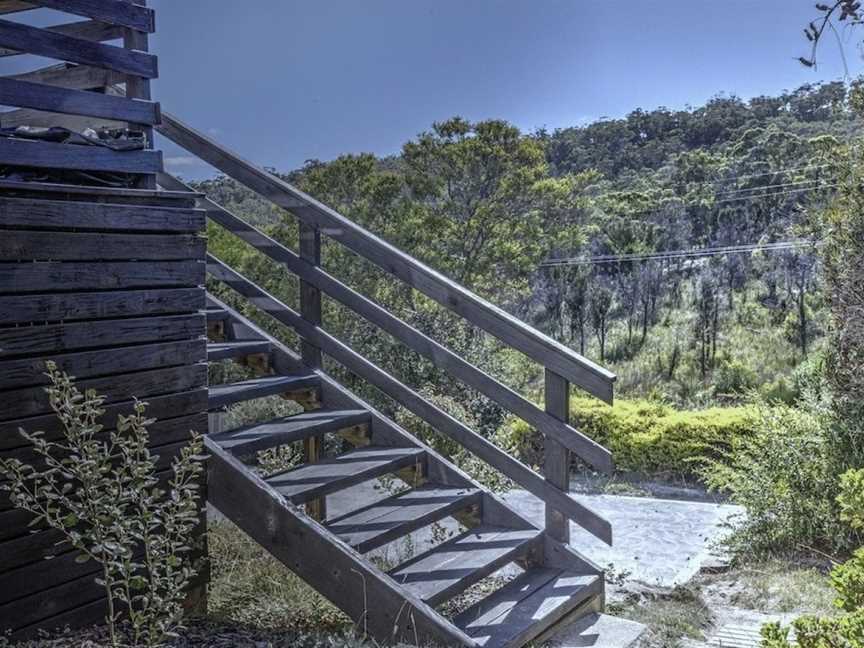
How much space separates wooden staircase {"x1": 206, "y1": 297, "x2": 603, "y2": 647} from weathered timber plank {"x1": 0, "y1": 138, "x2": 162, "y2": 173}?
107 centimetres

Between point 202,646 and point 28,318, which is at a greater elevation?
point 28,318

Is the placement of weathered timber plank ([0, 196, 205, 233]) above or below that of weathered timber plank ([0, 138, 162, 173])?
below

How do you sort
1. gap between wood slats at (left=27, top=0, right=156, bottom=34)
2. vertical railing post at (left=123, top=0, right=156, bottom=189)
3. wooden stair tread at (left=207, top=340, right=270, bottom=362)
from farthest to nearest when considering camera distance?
1. wooden stair tread at (left=207, top=340, right=270, bottom=362)
2. vertical railing post at (left=123, top=0, right=156, bottom=189)
3. gap between wood slats at (left=27, top=0, right=156, bottom=34)

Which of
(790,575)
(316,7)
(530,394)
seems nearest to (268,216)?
(316,7)

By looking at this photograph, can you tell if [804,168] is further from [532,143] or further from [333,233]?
[333,233]

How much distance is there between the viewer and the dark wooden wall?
8.84 ft

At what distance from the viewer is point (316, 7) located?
34.6ft

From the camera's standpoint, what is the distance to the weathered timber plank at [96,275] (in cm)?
271

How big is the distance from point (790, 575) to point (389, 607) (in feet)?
8.17

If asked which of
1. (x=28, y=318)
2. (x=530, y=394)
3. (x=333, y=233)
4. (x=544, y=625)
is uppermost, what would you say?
(x=333, y=233)

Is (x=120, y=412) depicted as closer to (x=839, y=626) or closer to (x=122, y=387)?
(x=122, y=387)

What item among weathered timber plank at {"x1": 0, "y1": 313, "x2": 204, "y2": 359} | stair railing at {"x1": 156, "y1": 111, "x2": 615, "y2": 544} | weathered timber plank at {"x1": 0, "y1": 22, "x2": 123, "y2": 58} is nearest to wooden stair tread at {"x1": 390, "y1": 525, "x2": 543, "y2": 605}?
stair railing at {"x1": 156, "y1": 111, "x2": 615, "y2": 544}

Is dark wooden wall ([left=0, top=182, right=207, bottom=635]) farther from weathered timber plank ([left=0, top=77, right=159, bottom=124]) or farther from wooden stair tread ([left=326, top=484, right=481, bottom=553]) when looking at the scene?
wooden stair tread ([left=326, top=484, right=481, bottom=553])

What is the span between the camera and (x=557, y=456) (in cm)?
357
